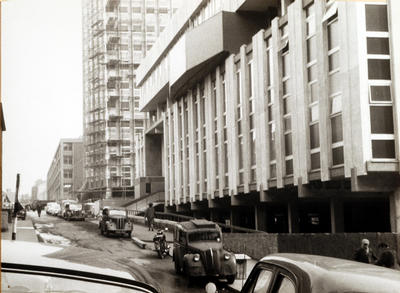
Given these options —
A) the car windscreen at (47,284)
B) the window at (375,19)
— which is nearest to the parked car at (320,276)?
the car windscreen at (47,284)

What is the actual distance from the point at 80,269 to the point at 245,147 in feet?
73.7

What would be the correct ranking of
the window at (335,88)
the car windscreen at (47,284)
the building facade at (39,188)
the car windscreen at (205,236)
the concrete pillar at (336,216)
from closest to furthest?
1. the car windscreen at (47,284)
2. the building facade at (39,188)
3. the car windscreen at (205,236)
4. the window at (335,88)
5. the concrete pillar at (336,216)

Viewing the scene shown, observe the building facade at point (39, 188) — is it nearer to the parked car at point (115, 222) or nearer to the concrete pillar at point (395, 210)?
the parked car at point (115, 222)

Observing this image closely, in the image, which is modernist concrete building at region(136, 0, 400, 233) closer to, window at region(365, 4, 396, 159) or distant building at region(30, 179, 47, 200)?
window at region(365, 4, 396, 159)

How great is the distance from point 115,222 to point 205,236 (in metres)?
7.04

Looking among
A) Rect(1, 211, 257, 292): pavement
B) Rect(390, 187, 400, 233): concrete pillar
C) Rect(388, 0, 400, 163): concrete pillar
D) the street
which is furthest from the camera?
Rect(390, 187, 400, 233): concrete pillar

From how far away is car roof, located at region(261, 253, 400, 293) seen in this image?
10.4ft

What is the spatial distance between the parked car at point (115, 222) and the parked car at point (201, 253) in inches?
193

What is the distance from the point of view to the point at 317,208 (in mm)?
25844

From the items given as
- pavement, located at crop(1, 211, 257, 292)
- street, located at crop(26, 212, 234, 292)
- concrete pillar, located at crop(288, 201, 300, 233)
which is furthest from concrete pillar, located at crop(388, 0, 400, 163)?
concrete pillar, located at crop(288, 201, 300, 233)

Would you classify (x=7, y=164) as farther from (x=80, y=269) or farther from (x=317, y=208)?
(x=317, y=208)

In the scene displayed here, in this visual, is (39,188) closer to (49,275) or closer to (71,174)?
(71,174)

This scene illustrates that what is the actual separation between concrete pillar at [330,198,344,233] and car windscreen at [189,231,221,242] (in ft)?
23.1

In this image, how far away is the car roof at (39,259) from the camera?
3.17m
